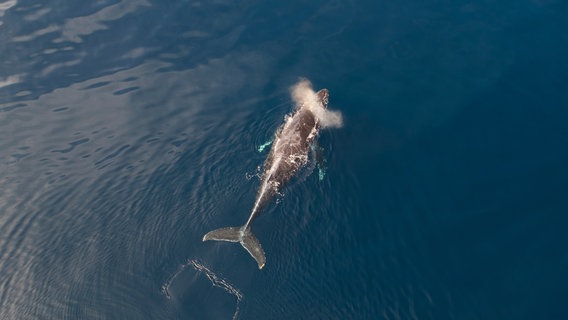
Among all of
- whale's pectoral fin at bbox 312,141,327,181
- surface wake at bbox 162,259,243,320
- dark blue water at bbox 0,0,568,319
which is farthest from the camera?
whale's pectoral fin at bbox 312,141,327,181

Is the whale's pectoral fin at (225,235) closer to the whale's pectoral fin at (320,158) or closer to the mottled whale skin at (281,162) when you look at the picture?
the mottled whale skin at (281,162)

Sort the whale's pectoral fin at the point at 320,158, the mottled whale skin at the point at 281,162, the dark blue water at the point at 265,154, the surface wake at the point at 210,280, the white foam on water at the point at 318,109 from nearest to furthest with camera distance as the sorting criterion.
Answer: the surface wake at the point at 210,280 → the dark blue water at the point at 265,154 → the mottled whale skin at the point at 281,162 → the whale's pectoral fin at the point at 320,158 → the white foam on water at the point at 318,109

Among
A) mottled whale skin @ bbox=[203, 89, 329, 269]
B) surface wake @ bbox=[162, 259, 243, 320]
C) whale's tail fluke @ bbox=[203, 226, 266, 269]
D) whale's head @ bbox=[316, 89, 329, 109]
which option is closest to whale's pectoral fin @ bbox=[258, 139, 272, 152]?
mottled whale skin @ bbox=[203, 89, 329, 269]

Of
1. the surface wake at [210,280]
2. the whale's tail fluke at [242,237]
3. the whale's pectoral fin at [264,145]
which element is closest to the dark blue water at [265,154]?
the surface wake at [210,280]

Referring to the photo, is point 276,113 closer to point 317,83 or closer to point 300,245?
point 317,83

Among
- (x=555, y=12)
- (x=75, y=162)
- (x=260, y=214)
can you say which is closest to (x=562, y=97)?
(x=555, y=12)

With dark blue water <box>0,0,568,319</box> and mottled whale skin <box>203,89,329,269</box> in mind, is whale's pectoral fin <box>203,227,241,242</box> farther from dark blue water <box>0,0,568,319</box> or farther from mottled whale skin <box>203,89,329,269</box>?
dark blue water <box>0,0,568,319</box>
